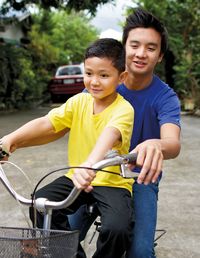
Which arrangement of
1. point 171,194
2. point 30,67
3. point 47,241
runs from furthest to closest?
point 30,67
point 171,194
point 47,241

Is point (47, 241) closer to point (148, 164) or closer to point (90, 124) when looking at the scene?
point (148, 164)

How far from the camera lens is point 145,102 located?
230cm

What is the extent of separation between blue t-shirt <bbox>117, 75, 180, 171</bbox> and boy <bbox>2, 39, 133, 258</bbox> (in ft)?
0.86

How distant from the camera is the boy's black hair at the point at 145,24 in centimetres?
226

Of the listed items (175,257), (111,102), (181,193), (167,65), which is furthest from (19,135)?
(167,65)

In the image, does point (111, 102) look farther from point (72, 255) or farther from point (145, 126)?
point (72, 255)

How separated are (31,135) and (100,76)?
41 cm

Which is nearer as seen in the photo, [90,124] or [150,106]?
[90,124]

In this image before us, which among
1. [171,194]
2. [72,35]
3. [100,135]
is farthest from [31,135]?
[72,35]

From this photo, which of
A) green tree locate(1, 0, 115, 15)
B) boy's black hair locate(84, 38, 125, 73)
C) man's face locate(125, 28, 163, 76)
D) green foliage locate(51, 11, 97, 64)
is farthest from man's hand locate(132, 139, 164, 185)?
green foliage locate(51, 11, 97, 64)

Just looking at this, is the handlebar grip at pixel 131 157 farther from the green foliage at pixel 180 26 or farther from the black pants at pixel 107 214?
the green foliage at pixel 180 26

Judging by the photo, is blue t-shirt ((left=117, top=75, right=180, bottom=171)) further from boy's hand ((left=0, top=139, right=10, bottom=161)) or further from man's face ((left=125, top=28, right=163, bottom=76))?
boy's hand ((left=0, top=139, right=10, bottom=161))

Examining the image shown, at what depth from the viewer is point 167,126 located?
6.97ft

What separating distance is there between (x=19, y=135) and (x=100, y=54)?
0.48 meters
